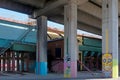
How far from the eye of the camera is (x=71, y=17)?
30188 millimetres

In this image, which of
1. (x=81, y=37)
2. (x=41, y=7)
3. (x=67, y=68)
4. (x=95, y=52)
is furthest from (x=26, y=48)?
(x=95, y=52)

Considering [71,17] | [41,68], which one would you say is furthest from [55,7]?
[41,68]

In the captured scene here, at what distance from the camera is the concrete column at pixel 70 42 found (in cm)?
2978

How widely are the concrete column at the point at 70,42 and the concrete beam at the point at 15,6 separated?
6.83m

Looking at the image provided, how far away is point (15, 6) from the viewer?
112ft

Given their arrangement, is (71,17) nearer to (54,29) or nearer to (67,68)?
(67,68)

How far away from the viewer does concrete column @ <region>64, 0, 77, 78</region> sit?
2978 cm

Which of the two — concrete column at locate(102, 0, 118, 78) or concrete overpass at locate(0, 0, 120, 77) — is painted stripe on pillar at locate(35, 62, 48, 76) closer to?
concrete overpass at locate(0, 0, 120, 77)

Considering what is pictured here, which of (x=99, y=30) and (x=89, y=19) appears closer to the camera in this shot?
(x=89, y=19)

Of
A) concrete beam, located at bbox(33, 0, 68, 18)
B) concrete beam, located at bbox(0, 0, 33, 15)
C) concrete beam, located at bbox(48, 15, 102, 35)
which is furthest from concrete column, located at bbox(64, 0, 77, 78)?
concrete beam, located at bbox(48, 15, 102, 35)

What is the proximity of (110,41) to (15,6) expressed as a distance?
1337 centimetres

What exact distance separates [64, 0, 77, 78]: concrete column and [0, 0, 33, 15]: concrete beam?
6832mm

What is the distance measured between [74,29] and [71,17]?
1.32m

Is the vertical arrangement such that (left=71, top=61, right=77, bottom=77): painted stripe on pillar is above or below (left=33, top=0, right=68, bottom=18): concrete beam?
below
